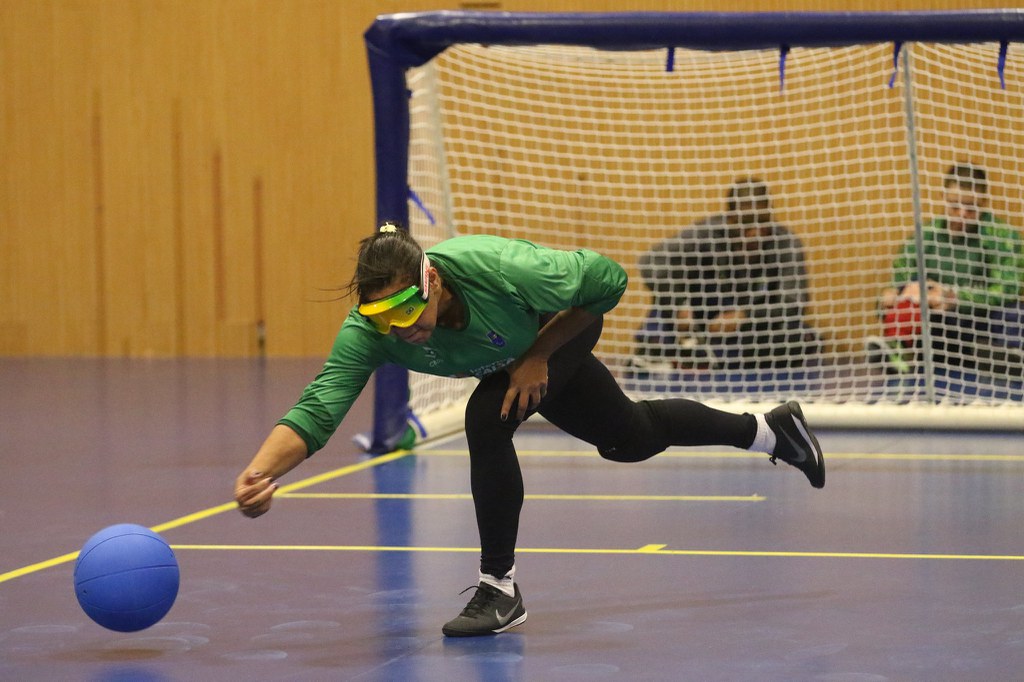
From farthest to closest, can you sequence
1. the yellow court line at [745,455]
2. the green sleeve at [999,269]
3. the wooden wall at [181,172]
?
the wooden wall at [181,172]
the green sleeve at [999,269]
the yellow court line at [745,455]

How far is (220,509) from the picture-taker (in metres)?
5.62

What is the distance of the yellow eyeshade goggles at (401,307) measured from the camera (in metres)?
3.37

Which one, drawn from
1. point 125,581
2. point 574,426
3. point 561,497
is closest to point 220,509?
point 561,497

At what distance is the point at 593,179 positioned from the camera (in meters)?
10.9

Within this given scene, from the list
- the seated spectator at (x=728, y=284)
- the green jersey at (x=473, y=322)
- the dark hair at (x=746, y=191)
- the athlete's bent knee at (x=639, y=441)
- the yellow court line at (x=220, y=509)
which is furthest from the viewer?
the seated spectator at (x=728, y=284)

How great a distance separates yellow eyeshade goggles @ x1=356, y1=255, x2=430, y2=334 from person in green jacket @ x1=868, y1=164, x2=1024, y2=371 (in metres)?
4.82

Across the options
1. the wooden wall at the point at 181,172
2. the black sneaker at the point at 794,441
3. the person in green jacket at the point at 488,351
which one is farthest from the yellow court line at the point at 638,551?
the wooden wall at the point at 181,172

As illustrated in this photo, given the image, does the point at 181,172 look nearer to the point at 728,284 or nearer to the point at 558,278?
the point at 728,284

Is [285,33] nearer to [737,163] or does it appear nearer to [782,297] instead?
[737,163]

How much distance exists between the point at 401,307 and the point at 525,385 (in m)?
0.51

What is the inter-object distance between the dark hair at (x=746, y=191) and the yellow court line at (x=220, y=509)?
2.68 m

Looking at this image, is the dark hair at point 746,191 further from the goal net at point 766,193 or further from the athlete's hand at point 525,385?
the athlete's hand at point 525,385

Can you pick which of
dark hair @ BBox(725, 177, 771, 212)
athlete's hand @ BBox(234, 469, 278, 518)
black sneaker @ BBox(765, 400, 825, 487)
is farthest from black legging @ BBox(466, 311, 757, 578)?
dark hair @ BBox(725, 177, 771, 212)

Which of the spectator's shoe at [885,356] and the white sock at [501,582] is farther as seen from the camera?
the spectator's shoe at [885,356]
